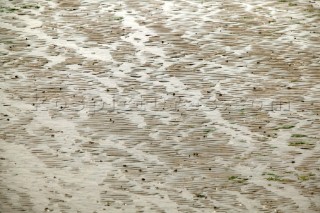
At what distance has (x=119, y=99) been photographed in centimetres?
124

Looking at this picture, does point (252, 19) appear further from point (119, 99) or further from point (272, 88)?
point (119, 99)

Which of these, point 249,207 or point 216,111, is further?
point 216,111

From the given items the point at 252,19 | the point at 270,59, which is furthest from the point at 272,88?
the point at 252,19

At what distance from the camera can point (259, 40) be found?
4.24 ft

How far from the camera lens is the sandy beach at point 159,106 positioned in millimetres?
1150

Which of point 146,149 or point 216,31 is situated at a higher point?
point 216,31

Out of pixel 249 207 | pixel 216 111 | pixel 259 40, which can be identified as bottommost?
pixel 249 207

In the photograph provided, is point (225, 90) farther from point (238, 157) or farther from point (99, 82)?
point (99, 82)

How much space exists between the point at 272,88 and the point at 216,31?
201 mm

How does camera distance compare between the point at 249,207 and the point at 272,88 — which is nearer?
the point at 249,207

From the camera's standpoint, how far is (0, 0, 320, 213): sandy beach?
1.15 meters

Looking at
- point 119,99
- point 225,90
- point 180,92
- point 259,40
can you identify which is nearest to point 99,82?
point 119,99

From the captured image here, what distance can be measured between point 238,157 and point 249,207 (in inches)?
4.7

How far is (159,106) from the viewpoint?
1.23 m
